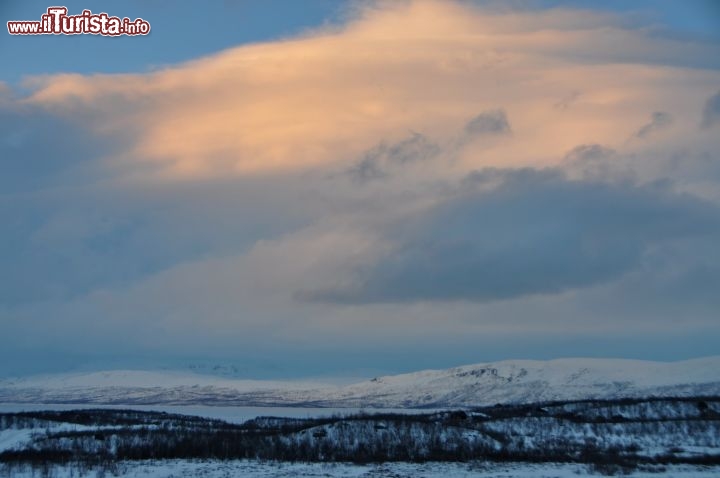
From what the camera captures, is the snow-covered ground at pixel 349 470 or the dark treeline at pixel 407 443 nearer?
the snow-covered ground at pixel 349 470

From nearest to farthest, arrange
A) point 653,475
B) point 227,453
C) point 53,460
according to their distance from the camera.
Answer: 1. point 653,475
2. point 53,460
3. point 227,453

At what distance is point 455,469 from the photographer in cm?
5312

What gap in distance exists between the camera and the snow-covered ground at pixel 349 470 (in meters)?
49.6

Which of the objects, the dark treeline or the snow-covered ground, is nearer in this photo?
the snow-covered ground

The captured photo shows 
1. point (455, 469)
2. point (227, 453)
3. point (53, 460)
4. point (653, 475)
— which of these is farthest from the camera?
point (227, 453)

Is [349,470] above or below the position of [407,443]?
above

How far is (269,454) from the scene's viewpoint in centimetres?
6444

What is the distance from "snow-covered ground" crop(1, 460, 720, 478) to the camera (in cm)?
4962

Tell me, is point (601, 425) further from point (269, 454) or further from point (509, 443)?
point (269, 454)

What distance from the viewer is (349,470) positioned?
5322 cm

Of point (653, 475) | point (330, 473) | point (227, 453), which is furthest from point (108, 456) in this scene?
point (653, 475)

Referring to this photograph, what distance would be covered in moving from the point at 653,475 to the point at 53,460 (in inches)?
1552

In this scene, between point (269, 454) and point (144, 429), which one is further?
point (144, 429)

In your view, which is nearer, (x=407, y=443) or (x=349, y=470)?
(x=349, y=470)
